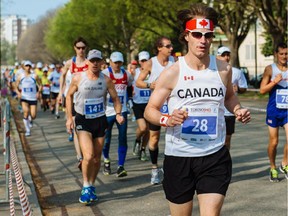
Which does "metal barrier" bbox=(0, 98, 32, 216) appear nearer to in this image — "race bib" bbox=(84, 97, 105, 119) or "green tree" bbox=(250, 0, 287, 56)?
"race bib" bbox=(84, 97, 105, 119)

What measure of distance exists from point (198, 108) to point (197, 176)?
0.49 meters

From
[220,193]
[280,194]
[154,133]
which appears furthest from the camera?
[154,133]

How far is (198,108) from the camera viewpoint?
15.7 ft

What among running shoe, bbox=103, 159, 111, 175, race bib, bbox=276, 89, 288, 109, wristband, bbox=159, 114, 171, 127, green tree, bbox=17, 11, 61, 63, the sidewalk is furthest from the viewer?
green tree, bbox=17, 11, 61, 63

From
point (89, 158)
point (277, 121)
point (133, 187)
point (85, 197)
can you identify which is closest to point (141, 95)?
point (133, 187)

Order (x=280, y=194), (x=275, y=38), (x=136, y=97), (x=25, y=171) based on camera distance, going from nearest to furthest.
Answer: (x=280, y=194), (x=25, y=171), (x=136, y=97), (x=275, y=38)

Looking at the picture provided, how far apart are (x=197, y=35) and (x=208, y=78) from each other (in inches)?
12.7

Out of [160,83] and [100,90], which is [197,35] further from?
[100,90]

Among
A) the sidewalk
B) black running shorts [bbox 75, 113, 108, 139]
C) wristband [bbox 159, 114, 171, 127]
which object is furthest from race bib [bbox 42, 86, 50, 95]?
wristband [bbox 159, 114, 171, 127]

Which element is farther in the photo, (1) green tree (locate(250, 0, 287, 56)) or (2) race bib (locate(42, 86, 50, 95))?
(1) green tree (locate(250, 0, 287, 56))

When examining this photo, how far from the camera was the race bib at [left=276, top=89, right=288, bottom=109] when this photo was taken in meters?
9.07

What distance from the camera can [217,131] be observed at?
484 cm

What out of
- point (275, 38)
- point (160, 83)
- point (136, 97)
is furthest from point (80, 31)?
point (160, 83)

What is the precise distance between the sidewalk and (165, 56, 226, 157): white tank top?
260 cm
